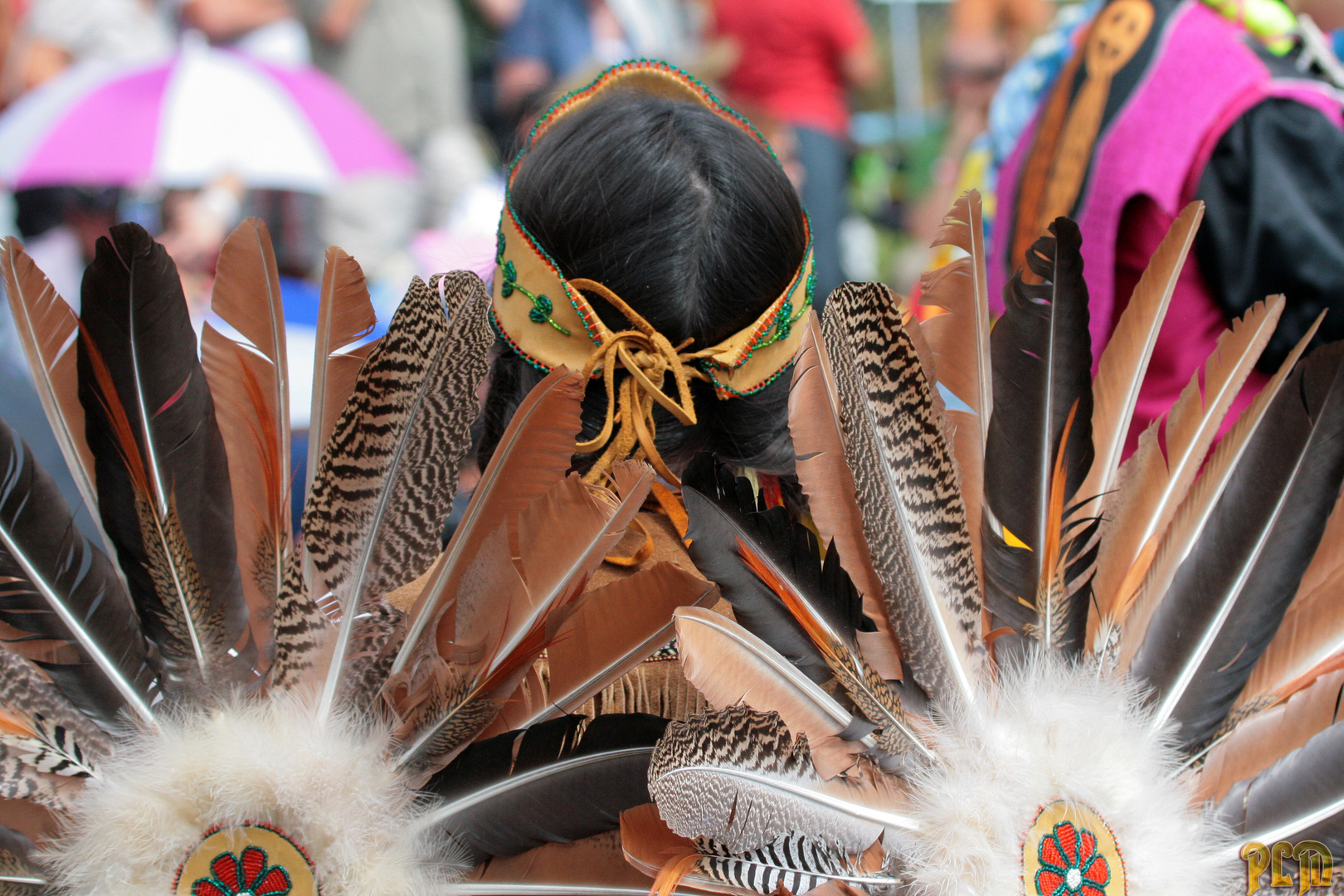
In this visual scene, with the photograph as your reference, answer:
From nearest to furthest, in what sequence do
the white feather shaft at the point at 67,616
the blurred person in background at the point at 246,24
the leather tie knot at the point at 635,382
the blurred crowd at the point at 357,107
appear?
1. the white feather shaft at the point at 67,616
2. the leather tie knot at the point at 635,382
3. the blurred crowd at the point at 357,107
4. the blurred person in background at the point at 246,24

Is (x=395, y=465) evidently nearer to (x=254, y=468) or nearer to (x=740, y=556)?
(x=254, y=468)

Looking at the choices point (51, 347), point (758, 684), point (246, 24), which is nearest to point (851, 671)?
point (758, 684)

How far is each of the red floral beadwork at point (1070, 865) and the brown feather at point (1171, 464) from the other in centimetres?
26

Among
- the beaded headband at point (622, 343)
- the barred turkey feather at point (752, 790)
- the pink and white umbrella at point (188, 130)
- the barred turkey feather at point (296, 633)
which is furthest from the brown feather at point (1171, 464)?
the pink and white umbrella at point (188, 130)

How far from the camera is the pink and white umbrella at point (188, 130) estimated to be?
136 inches

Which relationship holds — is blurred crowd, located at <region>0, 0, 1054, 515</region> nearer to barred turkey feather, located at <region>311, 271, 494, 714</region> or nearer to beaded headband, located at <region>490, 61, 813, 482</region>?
beaded headband, located at <region>490, 61, 813, 482</region>

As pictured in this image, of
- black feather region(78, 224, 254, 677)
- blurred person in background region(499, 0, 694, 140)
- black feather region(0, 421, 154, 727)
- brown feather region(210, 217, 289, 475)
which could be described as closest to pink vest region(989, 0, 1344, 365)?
brown feather region(210, 217, 289, 475)

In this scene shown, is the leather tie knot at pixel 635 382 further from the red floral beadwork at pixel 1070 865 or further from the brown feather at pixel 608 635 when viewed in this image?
the red floral beadwork at pixel 1070 865

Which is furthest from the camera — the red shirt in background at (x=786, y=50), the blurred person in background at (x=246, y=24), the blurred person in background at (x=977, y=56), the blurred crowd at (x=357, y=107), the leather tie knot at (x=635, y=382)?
the blurred person in background at (x=977, y=56)

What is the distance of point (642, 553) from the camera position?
1440mm

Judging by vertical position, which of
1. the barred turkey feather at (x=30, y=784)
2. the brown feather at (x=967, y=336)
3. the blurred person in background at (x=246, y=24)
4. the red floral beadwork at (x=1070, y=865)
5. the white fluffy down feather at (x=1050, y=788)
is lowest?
the barred turkey feather at (x=30, y=784)

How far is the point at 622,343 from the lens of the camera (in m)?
1.39

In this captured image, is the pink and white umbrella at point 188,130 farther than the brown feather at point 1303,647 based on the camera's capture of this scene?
Yes

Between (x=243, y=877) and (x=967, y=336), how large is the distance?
0.92 metres
